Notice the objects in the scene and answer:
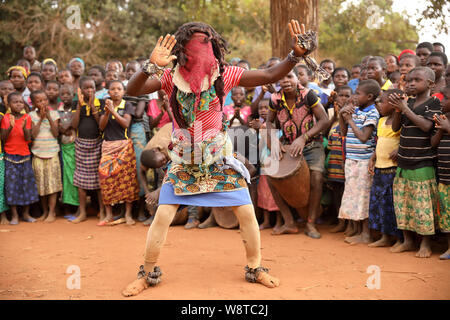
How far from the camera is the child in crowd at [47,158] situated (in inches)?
274

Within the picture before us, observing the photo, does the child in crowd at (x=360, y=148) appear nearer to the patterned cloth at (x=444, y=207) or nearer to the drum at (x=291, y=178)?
the drum at (x=291, y=178)

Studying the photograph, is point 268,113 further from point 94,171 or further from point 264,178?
point 94,171

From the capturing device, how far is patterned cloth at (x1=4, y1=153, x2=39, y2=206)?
6.80 meters

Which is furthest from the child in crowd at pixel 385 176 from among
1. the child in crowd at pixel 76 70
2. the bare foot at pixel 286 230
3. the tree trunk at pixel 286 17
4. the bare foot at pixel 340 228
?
the child in crowd at pixel 76 70

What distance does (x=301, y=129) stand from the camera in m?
5.75

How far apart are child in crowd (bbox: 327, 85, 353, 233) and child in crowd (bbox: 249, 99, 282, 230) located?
76 centimetres

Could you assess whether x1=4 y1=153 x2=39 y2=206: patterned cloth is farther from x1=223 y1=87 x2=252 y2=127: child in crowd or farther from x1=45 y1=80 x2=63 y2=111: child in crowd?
x1=223 y1=87 x2=252 y2=127: child in crowd

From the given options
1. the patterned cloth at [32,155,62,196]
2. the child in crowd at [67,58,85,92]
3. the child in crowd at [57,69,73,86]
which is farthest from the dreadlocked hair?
the child in crowd at [67,58,85,92]

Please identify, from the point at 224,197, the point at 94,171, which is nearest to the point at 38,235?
the point at 94,171

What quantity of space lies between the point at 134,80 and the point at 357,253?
9.69 ft

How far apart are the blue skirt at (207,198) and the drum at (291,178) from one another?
63.1 inches

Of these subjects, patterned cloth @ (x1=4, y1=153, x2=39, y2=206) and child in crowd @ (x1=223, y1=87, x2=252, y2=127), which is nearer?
child in crowd @ (x1=223, y1=87, x2=252, y2=127)

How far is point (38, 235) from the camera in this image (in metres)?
6.12

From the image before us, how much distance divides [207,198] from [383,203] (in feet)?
7.45
